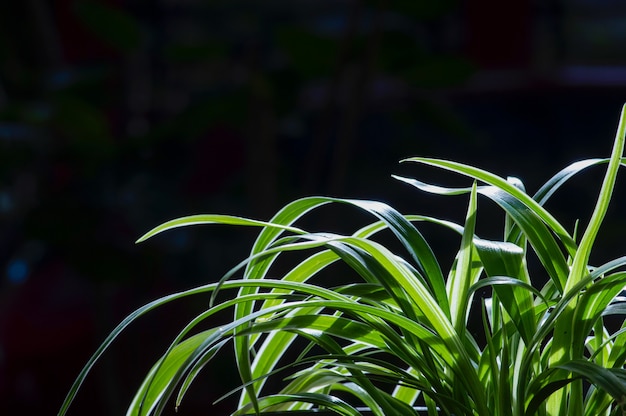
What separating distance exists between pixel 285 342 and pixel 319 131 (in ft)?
3.29

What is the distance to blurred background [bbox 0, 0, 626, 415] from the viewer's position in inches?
61.5

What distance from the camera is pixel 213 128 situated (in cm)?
204

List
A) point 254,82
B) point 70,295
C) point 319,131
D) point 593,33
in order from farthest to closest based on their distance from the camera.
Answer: point 593,33
point 70,295
point 319,131
point 254,82

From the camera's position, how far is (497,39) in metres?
2.63

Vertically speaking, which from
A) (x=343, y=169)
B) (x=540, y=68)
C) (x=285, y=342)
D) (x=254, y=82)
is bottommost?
(x=285, y=342)

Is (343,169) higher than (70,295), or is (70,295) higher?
(343,169)

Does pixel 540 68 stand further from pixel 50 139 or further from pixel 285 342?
pixel 285 342

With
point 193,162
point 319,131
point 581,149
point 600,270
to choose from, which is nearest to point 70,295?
point 193,162

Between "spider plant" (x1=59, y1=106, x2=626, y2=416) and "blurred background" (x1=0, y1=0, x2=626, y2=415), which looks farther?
"blurred background" (x1=0, y1=0, x2=626, y2=415)

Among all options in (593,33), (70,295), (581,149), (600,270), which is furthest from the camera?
(593,33)

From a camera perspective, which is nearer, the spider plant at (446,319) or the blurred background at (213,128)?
the spider plant at (446,319)

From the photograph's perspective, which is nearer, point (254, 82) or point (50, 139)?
point (254, 82)

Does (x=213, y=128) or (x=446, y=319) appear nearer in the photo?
(x=446, y=319)

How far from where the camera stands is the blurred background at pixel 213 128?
5.12ft
